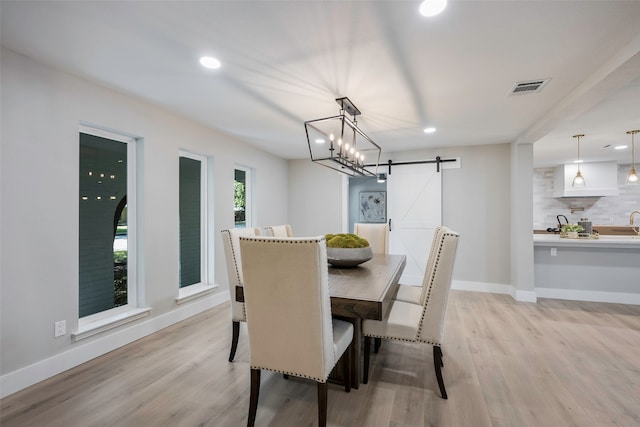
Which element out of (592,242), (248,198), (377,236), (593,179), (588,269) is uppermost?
(593,179)

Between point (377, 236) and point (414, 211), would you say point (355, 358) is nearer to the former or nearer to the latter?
point (377, 236)

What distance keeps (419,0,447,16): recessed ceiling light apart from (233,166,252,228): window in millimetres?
3699

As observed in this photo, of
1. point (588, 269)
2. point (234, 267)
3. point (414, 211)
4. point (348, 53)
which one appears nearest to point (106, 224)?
point (234, 267)

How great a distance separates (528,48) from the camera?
200cm

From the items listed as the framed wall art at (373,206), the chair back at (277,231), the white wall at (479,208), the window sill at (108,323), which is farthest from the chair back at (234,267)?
the framed wall art at (373,206)

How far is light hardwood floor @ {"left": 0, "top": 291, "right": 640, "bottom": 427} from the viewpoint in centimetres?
182

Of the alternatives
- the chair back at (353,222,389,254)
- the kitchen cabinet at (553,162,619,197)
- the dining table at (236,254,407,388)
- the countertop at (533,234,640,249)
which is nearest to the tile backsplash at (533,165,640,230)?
the kitchen cabinet at (553,162,619,197)

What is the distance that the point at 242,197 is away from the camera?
5016 mm

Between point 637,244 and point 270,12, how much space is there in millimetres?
5314

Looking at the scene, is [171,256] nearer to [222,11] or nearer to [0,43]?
[0,43]

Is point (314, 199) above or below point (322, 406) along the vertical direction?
above

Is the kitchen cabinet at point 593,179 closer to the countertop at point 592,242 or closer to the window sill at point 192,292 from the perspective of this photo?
the countertop at point 592,242

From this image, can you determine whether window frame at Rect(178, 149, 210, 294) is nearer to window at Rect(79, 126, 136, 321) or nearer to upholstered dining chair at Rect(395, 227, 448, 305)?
window at Rect(79, 126, 136, 321)

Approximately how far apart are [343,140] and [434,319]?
1.73m
